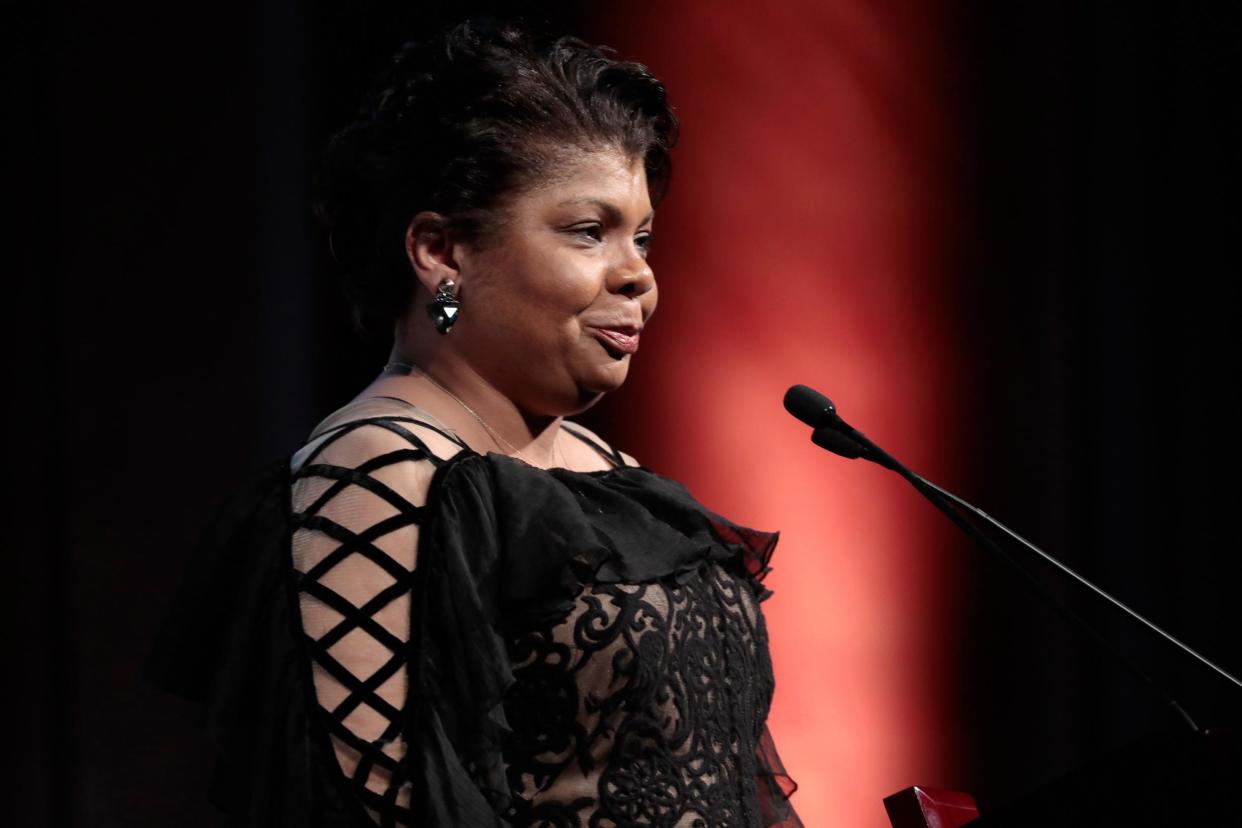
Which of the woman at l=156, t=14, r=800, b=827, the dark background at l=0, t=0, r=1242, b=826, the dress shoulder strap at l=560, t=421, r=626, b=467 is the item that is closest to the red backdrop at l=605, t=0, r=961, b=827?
the dark background at l=0, t=0, r=1242, b=826

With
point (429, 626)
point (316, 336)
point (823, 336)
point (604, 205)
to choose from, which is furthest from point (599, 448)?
point (823, 336)

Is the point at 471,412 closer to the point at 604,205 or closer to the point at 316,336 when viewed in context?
the point at 604,205

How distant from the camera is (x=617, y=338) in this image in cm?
151

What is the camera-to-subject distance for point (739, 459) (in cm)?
250

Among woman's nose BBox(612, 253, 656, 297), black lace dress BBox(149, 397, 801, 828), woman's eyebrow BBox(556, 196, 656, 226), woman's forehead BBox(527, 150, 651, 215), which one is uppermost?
woman's forehead BBox(527, 150, 651, 215)

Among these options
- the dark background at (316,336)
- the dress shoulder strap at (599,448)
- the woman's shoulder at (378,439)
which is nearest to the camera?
the woman's shoulder at (378,439)

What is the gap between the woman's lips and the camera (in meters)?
1.50

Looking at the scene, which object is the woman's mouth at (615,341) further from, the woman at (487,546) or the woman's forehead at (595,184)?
the woman's forehead at (595,184)

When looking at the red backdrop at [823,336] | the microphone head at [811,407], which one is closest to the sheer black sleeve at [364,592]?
the microphone head at [811,407]

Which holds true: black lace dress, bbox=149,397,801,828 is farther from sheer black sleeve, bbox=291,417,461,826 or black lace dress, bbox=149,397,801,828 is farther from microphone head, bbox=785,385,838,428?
microphone head, bbox=785,385,838,428

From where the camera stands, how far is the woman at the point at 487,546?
126 centimetres

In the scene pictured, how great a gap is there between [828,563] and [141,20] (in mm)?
1564

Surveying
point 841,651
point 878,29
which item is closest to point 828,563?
point 841,651

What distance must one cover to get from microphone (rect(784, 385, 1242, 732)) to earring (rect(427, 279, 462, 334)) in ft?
1.32
